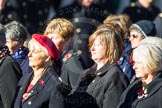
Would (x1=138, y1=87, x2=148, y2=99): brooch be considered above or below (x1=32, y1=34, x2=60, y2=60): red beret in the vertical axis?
below

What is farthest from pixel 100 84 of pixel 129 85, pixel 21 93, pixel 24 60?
pixel 24 60

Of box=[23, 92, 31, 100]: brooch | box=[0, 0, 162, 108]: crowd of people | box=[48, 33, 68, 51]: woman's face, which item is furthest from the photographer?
box=[48, 33, 68, 51]: woman's face

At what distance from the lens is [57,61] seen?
21.3 feet

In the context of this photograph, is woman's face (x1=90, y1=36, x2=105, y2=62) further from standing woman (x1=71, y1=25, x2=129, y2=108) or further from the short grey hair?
the short grey hair

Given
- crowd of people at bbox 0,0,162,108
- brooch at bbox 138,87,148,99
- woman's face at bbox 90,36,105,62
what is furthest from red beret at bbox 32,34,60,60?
brooch at bbox 138,87,148,99

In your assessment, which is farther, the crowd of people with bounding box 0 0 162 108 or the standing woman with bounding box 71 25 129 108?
the standing woman with bounding box 71 25 129 108

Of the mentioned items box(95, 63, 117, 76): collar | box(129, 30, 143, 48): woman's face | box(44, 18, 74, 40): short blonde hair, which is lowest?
box(129, 30, 143, 48): woman's face

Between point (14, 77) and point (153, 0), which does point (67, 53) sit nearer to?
point (14, 77)

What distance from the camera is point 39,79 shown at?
621cm

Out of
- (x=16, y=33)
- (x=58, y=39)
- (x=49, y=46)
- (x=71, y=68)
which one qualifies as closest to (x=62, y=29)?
(x=58, y=39)

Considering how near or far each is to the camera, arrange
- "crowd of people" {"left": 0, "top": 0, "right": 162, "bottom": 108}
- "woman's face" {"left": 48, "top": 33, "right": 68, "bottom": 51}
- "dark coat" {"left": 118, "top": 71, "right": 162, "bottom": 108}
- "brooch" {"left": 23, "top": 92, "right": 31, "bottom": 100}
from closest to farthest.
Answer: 1. "dark coat" {"left": 118, "top": 71, "right": 162, "bottom": 108}
2. "crowd of people" {"left": 0, "top": 0, "right": 162, "bottom": 108}
3. "brooch" {"left": 23, "top": 92, "right": 31, "bottom": 100}
4. "woman's face" {"left": 48, "top": 33, "right": 68, "bottom": 51}

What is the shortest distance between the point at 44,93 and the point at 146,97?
956 millimetres

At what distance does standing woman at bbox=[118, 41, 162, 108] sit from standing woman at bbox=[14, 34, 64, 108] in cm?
68

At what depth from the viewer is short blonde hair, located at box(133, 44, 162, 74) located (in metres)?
5.83
